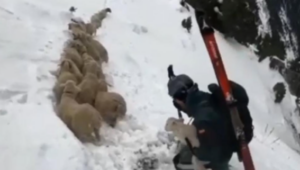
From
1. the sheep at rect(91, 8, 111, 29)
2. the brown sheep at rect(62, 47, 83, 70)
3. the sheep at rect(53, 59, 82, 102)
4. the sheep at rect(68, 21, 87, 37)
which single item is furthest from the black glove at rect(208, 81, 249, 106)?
the sheep at rect(91, 8, 111, 29)

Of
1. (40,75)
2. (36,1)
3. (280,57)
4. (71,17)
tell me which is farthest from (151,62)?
(280,57)

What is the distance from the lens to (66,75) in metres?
3.72

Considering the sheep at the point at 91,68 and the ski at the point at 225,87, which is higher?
the ski at the point at 225,87

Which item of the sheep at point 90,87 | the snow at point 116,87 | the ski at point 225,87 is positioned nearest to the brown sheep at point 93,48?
the snow at point 116,87

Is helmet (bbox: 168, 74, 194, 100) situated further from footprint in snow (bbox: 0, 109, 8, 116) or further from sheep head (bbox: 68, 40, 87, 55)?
sheep head (bbox: 68, 40, 87, 55)

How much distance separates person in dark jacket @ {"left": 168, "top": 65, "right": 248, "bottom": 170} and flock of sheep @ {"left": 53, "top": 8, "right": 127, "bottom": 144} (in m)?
0.65

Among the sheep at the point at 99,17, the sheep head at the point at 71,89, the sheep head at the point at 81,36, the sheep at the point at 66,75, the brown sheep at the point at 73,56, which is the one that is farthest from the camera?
the sheep at the point at 99,17

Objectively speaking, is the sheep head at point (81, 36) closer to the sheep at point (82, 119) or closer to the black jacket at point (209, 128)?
the sheep at point (82, 119)

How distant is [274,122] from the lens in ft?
23.5

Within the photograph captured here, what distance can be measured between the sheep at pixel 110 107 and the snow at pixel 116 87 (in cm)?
9

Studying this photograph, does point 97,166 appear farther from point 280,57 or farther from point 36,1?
point 280,57

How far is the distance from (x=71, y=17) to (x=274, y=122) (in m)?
3.37

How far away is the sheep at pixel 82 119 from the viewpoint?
3.18 metres

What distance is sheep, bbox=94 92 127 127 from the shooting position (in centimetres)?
349
